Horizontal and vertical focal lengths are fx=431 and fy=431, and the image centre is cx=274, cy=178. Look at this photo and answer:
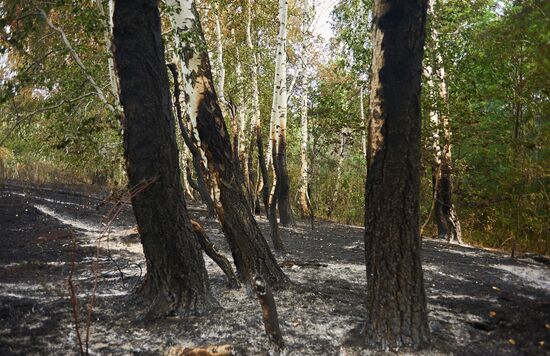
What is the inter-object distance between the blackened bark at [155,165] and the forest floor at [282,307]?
32 centimetres

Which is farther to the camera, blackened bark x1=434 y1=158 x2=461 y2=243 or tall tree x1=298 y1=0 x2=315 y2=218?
tall tree x1=298 y1=0 x2=315 y2=218

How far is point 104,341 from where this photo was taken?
3744 mm

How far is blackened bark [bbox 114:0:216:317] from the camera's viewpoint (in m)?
4.03

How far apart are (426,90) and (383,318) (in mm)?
7779

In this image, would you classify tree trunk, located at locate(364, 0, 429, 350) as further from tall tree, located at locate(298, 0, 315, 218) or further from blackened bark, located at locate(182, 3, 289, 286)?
tall tree, located at locate(298, 0, 315, 218)

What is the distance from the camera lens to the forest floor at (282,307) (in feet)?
12.1

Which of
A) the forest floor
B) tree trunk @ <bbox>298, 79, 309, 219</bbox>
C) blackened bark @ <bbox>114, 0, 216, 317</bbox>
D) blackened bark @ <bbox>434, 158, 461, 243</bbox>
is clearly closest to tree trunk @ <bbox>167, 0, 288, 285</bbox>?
the forest floor

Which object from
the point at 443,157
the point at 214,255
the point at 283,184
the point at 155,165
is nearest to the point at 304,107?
the point at 283,184

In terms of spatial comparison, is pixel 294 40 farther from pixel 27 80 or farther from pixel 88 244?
pixel 27 80

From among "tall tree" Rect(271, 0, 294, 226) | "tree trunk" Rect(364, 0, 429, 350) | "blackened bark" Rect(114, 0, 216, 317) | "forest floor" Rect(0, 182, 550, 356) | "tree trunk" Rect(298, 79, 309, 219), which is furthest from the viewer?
"tree trunk" Rect(298, 79, 309, 219)

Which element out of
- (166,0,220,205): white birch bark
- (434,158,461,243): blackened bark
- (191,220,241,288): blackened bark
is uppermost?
(166,0,220,205): white birch bark

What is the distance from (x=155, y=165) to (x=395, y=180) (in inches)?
87.2

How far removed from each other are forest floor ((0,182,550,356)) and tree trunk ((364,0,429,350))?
379 mm

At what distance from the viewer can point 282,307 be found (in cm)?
468
